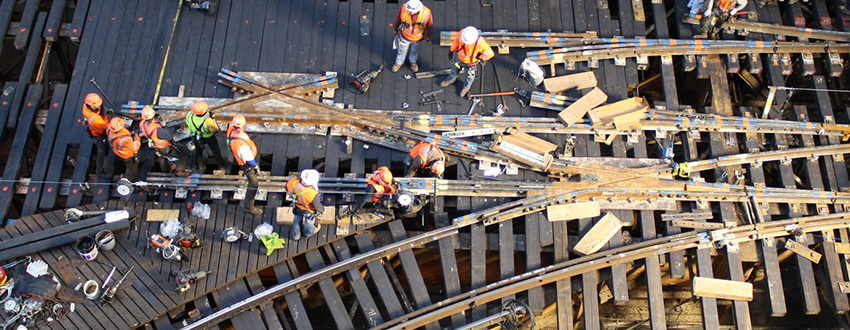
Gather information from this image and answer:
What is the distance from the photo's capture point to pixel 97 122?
1569cm

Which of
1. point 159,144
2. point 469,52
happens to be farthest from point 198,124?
point 469,52

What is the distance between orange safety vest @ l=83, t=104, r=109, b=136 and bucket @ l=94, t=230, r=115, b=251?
75.9 inches

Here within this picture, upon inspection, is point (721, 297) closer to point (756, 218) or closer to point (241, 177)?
point (756, 218)

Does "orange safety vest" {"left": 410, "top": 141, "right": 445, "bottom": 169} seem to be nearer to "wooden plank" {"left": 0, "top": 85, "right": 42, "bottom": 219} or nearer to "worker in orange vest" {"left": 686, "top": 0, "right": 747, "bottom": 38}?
"worker in orange vest" {"left": 686, "top": 0, "right": 747, "bottom": 38}

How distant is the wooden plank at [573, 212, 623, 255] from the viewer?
1593 centimetres

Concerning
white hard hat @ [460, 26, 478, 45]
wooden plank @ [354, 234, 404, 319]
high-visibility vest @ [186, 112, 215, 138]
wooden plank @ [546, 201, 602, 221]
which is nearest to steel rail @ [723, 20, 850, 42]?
wooden plank @ [546, 201, 602, 221]

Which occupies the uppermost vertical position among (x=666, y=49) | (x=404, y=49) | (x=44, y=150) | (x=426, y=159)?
(x=666, y=49)

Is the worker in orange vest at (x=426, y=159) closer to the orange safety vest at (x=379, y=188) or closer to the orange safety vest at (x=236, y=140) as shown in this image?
the orange safety vest at (x=379, y=188)

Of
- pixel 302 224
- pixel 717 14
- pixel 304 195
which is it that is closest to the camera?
pixel 304 195

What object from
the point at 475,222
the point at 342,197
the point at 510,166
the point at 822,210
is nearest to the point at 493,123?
the point at 510,166

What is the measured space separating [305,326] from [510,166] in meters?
5.17

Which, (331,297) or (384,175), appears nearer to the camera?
(384,175)

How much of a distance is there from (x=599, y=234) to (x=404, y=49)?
221 inches

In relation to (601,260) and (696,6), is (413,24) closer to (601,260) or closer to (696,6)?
(601,260)
